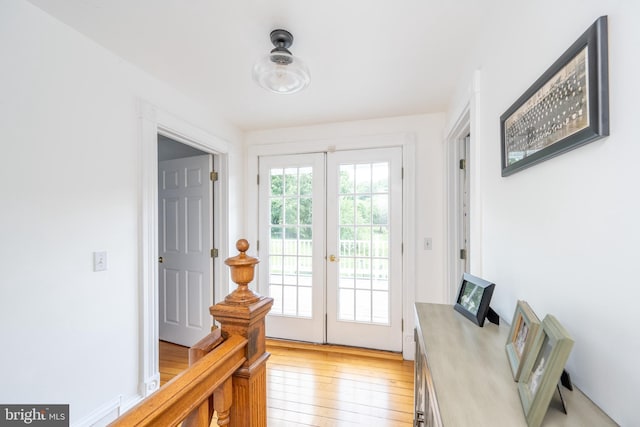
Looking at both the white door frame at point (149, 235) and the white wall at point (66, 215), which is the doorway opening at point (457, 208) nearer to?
the white door frame at point (149, 235)

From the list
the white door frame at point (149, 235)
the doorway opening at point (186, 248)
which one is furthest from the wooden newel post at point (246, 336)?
the doorway opening at point (186, 248)

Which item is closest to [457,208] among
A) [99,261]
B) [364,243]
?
[364,243]

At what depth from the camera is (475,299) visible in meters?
1.04

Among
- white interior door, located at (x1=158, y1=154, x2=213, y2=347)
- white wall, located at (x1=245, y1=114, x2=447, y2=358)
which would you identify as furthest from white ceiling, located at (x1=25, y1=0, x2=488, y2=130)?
white interior door, located at (x1=158, y1=154, x2=213, y2=347)

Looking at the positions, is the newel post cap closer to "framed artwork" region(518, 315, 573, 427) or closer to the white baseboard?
"framed artwork" region(518, 315, 573, 427)

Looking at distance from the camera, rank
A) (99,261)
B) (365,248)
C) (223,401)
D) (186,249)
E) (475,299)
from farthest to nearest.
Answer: (186,249) < (365,248) < (99,261) < (475,299) < (223,401)

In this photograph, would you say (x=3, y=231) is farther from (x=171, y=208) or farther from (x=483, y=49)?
(x=483, y=49)

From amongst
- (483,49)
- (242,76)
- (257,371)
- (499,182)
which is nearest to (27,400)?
(257,371)

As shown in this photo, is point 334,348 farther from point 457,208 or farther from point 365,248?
point 457,208

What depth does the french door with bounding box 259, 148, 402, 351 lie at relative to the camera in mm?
2689

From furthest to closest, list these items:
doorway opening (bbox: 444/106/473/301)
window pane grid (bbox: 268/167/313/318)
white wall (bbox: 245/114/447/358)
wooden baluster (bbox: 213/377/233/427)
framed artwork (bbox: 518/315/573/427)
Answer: window pane grid (bbox: 268/167/313/318)
white wall (bbox: 245/114/447/358)
doorway opening (bbox: 444/106/473/301)
wooden baluster (bbox: 213/377/233/427)
framed artwork (bbox: 518/315/573/427)

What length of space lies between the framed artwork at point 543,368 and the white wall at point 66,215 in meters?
1.85

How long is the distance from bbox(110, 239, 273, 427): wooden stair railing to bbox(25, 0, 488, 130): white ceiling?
116cm

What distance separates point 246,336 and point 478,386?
24.3 inches
